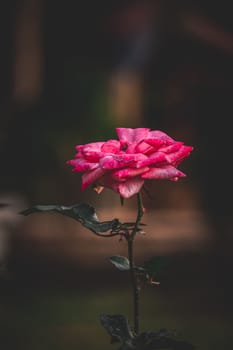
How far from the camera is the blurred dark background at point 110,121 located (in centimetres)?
517

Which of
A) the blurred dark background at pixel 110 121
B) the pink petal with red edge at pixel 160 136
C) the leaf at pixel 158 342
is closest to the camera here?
the leaf at pixel 158 342

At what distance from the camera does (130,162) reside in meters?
1.10

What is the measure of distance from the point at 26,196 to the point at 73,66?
100 cm

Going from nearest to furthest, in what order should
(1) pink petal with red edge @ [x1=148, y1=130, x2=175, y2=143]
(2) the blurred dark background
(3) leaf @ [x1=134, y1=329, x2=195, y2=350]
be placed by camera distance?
(3) leaf @ [x1=134, y1=329, x2=195, y2=350] < (1) pink petal with red edge @ [x1=148, y1=130, x2=175, y2=143] < (2) the blurred dark background

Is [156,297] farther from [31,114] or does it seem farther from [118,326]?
[118,326]

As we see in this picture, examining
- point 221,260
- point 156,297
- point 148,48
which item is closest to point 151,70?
A: point 148,48

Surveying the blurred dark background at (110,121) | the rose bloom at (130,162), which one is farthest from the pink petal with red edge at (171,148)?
Answer: the blurred dark background at (110,121)

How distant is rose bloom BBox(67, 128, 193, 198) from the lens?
110 centimetres

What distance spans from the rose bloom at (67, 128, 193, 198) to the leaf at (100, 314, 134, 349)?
6.2 inches

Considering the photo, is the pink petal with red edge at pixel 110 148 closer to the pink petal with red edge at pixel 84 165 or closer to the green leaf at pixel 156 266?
the pink petal with red edge at pixel 84 165

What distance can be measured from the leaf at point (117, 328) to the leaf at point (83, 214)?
0.36 feet

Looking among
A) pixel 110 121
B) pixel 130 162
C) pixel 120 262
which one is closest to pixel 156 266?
pixel 120 262

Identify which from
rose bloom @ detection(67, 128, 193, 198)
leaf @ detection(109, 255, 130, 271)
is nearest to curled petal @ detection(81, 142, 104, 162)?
rose bloom @ detection(67, 128, 193, 198)

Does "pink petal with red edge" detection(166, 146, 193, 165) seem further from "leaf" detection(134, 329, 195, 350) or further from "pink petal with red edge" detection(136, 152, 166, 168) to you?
"leaf" detection(134, 329, 195, 350)
